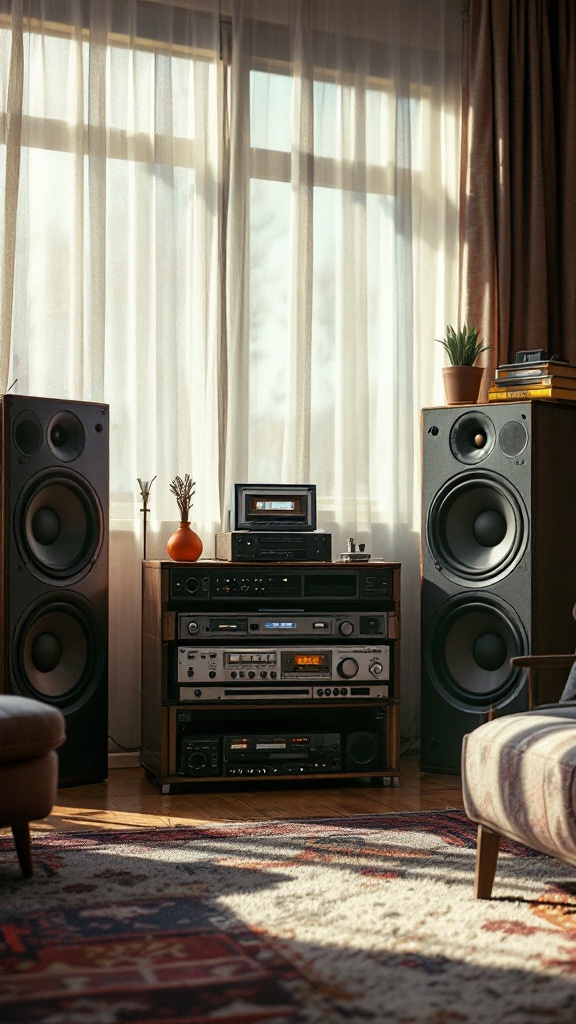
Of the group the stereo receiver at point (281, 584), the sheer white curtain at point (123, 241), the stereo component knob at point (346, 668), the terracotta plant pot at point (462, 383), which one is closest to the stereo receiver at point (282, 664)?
the stereo component knob at point (346, 668)

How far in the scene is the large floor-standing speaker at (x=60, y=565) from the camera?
11.1 ft

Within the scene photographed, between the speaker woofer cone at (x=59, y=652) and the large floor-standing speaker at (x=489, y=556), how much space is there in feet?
3.55

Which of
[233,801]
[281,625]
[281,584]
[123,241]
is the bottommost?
[233,801]

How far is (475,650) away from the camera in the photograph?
3746 mm

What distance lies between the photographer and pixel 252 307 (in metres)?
4.14

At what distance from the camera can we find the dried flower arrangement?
12.1 ft

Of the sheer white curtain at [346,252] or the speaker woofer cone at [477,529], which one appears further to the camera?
the sheer white curtain at [346,252]

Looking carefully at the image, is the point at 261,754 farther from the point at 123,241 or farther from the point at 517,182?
the point at 517,182

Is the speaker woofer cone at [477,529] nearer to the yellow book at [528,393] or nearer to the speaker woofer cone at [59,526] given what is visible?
the yellow book at [528,393]

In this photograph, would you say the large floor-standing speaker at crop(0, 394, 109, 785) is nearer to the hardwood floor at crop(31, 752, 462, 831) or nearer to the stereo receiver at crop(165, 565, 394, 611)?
the hardwood floor at crop(31, 752, 462, 831)

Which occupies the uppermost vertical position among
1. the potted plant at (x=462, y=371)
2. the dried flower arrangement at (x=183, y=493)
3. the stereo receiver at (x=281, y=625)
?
the potted plant at (x=462, y=371)

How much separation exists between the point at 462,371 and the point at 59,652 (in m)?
1.63

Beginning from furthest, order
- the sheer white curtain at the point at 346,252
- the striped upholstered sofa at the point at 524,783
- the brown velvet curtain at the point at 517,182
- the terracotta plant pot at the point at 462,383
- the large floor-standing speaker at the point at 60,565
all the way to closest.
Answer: the brown velvet curtain at the point at 517,182 < the sheer white curtain at the point at 346,252 < the terracotta plant pot at the point at 462,383 < the large floor-standing speaker at the point at 60,565 < the striped upholstered sofa at the point at 524,783

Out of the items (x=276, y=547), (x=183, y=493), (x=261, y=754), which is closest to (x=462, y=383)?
(x=276, y=547)
